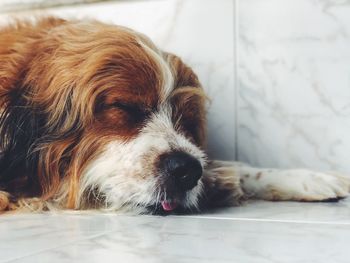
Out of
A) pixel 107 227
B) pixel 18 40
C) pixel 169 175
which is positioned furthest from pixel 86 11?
pixel 107 227

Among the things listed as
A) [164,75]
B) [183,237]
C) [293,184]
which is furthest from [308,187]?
[183,237]

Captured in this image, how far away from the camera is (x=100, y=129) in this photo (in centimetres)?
170

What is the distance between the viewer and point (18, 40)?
1879 mm

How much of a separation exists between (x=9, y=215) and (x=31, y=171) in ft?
0.48

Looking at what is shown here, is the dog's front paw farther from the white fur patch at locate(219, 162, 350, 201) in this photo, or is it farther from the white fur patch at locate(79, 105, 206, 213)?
the white fur patch at locate(79, 105, 206, 213)

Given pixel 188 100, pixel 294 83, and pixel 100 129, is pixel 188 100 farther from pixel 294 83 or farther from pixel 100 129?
pixel 294 83

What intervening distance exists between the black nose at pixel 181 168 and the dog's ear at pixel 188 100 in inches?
6.8

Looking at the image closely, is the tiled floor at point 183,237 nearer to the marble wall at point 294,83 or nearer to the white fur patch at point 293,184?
the white fur patch at point 293,184

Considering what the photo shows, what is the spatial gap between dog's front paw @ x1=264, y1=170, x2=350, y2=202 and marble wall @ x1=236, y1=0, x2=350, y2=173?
0.87 ft

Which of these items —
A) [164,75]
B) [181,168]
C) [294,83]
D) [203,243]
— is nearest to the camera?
[203,243]

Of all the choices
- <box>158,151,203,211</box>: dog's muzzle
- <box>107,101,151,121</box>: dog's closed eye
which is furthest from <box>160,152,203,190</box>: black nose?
<box>107,101,151,121</box>: dog's closed eye

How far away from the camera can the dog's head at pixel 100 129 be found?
1653 millimetres

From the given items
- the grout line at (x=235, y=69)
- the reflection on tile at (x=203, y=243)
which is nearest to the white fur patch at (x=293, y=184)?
the grout line at (x=235, y=69)

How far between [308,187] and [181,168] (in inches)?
18.4
